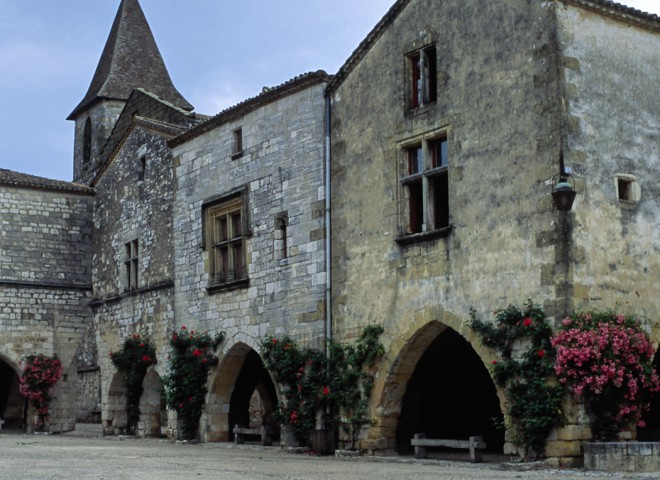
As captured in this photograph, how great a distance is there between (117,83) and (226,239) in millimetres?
15429

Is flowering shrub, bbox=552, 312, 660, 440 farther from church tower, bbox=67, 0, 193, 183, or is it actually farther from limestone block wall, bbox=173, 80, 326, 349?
church tower, bbox=67, 0, 193, 183

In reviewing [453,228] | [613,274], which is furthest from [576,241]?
[453,228]

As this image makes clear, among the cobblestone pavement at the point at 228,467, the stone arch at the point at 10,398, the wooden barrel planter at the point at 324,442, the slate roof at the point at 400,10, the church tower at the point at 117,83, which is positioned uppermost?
the church tower at the point at 117,83

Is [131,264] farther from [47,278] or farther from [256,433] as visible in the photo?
[256,433]

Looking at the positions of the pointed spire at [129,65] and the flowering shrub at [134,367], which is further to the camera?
the pointed spire at [129,65]

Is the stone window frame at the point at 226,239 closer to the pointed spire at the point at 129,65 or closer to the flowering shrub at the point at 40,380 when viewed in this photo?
the flowering shrub at the point at 40,380


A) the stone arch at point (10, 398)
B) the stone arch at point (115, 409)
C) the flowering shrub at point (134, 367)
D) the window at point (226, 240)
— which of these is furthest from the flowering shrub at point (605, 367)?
the stone arch at point (10, 398)

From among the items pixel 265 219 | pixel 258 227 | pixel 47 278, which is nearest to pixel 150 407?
pixel 47 278

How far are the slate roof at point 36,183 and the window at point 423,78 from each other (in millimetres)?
12142

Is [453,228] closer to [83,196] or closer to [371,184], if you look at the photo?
[371,184]

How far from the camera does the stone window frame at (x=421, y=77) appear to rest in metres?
15.3

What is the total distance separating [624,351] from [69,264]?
15821 millimetres

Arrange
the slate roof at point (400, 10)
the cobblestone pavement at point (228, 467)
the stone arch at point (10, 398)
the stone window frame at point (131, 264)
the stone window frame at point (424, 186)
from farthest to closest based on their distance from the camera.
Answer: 1. the stone arch at point (10, 398)
2. the stone window frame at point (131, 264)
3. the stone window frame at point (424, 186)
4. the slate roof at point (400, 10)
5. the cobblestone pavement at point (228, 467)

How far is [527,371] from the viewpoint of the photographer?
1315cm
